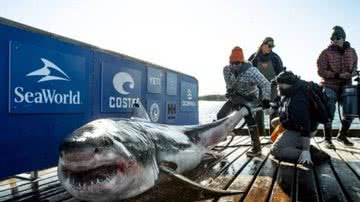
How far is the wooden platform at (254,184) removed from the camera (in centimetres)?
320

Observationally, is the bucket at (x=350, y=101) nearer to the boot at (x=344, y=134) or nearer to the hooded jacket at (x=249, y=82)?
the boot at (x=344, y=134)

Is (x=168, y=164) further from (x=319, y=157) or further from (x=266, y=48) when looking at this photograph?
(x=266, y=48)

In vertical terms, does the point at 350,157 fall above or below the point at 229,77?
below

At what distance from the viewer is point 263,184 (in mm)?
3684

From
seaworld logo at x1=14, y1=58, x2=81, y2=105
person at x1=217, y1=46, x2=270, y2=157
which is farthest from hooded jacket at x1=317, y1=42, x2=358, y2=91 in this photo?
seaworld logo at x1=14, y1=58, x2=81, y2=105

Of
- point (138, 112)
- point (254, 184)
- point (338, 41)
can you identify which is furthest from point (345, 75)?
point (138, 112)

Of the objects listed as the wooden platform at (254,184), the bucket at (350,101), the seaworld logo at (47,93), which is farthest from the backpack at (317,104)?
the seaworld logo at (47,93)

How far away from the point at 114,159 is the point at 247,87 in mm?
4258

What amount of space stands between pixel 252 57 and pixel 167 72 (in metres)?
2.46

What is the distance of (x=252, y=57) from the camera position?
352 inches

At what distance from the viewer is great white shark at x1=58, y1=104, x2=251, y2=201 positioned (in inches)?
94.3

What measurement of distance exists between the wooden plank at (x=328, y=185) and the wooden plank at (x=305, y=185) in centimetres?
7

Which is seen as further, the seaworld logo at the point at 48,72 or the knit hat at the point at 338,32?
the knit hat at the point at 338,32

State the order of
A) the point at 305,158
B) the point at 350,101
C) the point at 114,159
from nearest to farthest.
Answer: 1. the point at 114,159
2. the point at 305,158
3. the point at 350,101
